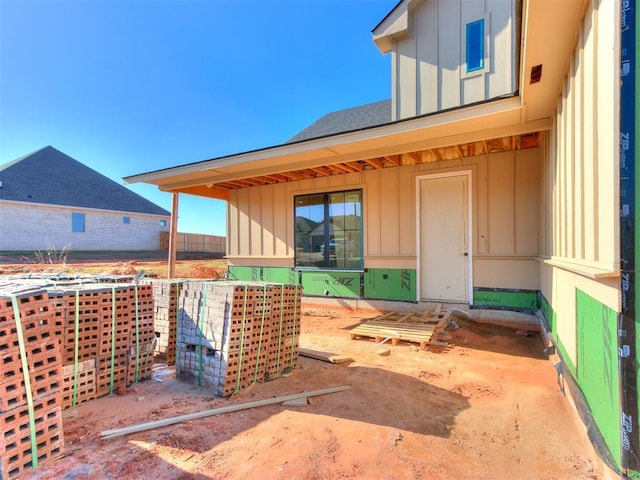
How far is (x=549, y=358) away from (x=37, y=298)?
19.4 ft

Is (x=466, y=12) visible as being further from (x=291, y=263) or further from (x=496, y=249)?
(x=291, y=263)

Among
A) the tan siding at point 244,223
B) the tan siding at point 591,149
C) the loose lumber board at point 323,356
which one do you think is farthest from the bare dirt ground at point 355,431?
the tan siding at point 244,223

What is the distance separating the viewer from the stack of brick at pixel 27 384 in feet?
6.61

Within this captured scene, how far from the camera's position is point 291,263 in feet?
29.2

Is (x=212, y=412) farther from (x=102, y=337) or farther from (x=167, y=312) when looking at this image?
(x=167, y=312)

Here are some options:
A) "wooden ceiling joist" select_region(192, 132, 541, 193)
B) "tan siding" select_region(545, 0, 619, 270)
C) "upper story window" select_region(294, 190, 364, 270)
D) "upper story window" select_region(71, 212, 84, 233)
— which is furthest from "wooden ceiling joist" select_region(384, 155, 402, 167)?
"upper story window" select_region(71, 212, 84, 233)

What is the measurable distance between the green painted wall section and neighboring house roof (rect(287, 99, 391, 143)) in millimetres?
5965

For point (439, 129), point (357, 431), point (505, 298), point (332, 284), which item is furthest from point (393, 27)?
point (357, 431)

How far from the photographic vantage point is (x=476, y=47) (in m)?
7.61

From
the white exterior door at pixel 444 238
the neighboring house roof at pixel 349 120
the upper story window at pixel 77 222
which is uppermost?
the neighboring house roof at pixel 349 120

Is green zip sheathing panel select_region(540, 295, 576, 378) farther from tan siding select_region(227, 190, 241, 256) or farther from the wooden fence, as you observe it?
the wooden fence

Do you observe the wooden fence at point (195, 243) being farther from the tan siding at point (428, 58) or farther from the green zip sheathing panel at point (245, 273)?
the tan siding at point (428, 58)

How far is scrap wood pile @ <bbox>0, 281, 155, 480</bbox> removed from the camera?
2070mm

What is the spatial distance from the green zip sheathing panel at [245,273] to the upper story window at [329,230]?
147cm
